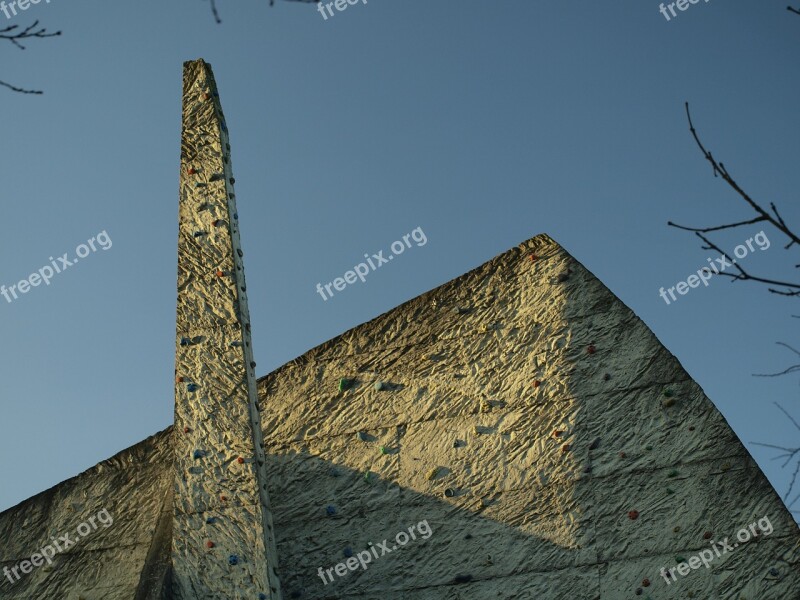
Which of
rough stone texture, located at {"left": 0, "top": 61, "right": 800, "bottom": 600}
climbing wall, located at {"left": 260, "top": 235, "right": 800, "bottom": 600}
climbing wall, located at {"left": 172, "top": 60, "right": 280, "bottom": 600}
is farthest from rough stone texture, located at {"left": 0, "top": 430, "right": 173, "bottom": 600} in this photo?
climbing wall, located at {"left": 260, "top": 235, "right": 800, "bottom": 600}

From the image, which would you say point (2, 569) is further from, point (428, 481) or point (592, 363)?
point (592, 363)

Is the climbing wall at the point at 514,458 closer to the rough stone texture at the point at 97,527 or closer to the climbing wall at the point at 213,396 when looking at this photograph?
the climbing wall at the point at 213,396

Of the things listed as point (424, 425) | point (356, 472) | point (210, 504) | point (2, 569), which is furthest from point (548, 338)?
point (2, 569)

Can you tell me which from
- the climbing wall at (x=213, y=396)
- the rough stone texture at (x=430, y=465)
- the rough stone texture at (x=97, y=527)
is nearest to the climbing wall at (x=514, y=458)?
the rough stone texture at (x=430, y=465)

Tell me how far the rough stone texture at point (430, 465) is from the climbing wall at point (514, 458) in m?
0.01

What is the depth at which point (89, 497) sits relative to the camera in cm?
695

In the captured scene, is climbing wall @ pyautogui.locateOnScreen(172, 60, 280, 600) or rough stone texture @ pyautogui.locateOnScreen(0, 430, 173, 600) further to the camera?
rough stone texture @ pyautogui.locateOnScreen(0, 430, 173, 600)

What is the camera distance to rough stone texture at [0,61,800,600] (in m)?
5.91

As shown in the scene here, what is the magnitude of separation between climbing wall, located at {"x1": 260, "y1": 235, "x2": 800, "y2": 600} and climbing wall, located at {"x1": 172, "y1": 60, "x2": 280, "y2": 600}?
0.53 metres

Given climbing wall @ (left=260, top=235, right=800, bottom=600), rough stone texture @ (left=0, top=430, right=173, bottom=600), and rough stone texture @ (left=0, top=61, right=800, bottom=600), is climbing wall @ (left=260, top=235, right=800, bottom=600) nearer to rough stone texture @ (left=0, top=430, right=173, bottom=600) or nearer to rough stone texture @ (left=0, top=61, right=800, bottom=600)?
rough stone texture @ (left=0, top=61, right=800, bottom=600)

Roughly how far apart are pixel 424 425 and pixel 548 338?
0.93 metres

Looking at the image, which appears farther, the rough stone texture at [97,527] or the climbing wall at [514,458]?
the rough stone texture at [97,527]

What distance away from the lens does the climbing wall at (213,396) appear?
5.94m

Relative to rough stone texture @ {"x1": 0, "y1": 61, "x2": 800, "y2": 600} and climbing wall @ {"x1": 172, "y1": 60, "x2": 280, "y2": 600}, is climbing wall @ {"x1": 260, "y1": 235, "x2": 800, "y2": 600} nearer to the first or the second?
rough stone texture @ {"x1": 0, "y1": 61, "x2": 800, "y2": 600}
